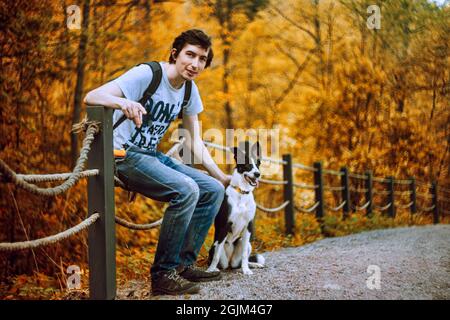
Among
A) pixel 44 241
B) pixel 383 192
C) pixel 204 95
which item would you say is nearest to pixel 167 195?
pixel 44 241

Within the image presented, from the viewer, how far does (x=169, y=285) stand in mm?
2217

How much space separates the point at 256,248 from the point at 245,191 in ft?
4.96

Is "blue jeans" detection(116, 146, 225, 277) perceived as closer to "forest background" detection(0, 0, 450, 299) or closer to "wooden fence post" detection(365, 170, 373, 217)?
"forest background" detection(0, 0, 450, 299)

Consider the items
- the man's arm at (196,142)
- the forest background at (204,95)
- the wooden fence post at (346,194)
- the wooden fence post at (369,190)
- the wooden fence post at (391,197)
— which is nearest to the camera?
the man's arm at (196,142)

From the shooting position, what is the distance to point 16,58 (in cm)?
428

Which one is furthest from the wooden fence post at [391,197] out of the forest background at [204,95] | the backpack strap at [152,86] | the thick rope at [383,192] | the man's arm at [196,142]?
the backpack strap at [152,86]

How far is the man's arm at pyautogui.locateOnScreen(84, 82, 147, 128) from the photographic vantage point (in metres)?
2.00

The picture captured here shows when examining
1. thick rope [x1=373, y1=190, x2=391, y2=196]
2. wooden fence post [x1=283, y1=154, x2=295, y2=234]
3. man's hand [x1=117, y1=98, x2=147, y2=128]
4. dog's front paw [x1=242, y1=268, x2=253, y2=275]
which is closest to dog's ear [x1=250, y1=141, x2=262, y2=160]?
dog's front paw [x1=242, y1=268, x2=253, y2=275]

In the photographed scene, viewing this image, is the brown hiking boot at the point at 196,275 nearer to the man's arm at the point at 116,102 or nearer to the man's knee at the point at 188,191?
the man's knee at the point at 188,191

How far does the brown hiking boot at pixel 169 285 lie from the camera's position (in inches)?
87.1

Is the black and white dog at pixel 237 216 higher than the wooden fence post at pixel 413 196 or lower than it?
higher

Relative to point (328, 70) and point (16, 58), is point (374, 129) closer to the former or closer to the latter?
point (328, 70)

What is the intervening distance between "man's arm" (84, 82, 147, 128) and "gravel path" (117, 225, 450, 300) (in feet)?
2.90
